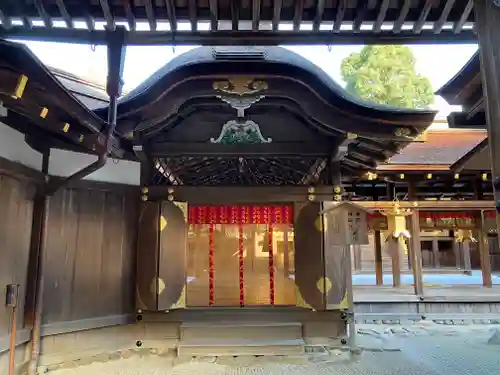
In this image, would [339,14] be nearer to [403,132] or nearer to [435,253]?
[403,132]

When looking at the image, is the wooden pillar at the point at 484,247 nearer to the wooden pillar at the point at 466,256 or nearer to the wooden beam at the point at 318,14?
the wooden pillar at the point at 466,256

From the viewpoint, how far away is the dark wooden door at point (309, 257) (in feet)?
21.2

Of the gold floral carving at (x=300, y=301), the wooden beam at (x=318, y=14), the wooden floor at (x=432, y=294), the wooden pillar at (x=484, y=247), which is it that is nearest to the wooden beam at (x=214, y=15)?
the wooden beam at (x=318, y=14)

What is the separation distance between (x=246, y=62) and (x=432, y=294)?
8569 millimetres

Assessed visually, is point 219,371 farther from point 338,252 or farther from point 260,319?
point 338,252

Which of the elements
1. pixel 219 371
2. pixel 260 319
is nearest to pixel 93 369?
pixel 219 371

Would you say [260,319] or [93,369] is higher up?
[260,319]

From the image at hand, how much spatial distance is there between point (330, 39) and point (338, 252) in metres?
4.40

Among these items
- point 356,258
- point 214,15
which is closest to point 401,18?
point 214,15

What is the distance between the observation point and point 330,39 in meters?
2.87

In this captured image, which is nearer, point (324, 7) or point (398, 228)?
point (324, 7)

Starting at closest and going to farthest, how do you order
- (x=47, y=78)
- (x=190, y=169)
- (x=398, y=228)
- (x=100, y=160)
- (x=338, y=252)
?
(x=47, y=78), (x=100, y=160), (x=338, y=252), (x=190, y=169), (x=398, y=228)

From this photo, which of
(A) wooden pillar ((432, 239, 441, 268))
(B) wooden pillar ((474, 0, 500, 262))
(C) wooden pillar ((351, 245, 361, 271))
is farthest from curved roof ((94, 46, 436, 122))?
(A) wooden pillar ((432, 239, 441, 268))

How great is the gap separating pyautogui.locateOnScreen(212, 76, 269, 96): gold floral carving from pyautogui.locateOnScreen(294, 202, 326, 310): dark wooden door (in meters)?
2.63
